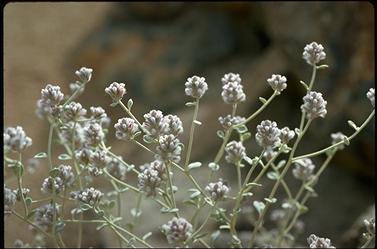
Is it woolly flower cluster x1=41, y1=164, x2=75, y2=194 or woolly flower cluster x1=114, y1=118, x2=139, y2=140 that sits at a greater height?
woolly flower cluster x1=114, y1=118, x2=139, y2=140

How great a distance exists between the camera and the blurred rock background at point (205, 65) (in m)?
1.07

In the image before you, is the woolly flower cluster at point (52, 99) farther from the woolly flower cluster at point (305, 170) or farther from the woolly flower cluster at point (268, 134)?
the woolly flower cluster at point (305, 170)

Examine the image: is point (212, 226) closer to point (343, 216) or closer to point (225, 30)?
point (343, 216)

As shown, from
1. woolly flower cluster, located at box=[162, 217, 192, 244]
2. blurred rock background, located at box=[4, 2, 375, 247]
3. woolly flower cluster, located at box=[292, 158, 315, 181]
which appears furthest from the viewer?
blurred rock background, located at box=[4, 2, 375, 247]

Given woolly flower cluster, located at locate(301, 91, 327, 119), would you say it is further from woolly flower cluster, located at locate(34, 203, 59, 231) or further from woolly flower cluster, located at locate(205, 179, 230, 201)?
woolly flower cluster, located at locate(34, 203, 59, 231)

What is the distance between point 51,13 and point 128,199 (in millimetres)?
889

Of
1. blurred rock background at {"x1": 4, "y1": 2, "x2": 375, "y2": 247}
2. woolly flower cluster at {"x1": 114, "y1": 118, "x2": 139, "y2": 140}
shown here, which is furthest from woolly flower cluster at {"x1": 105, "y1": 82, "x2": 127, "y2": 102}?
blurred rock background at {"x1": 4, "y1": 2, "x2": 375, "y2": 247}

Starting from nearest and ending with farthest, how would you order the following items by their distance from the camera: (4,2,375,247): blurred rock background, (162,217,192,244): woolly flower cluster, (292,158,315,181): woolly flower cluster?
(162,217,192,244): woolly flower cluster
(292,158,315,181): woolly flower cluster
(4,2,375,247): blurred rock background

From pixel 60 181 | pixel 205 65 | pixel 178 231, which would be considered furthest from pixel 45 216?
pixel 205 65

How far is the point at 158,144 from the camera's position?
463mm

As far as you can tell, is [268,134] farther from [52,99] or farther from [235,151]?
[52,99]

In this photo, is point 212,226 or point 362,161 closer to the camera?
point 212,226

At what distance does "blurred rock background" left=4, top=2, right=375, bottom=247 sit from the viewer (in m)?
1.07

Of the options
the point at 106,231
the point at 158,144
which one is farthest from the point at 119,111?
the point at 158,144
